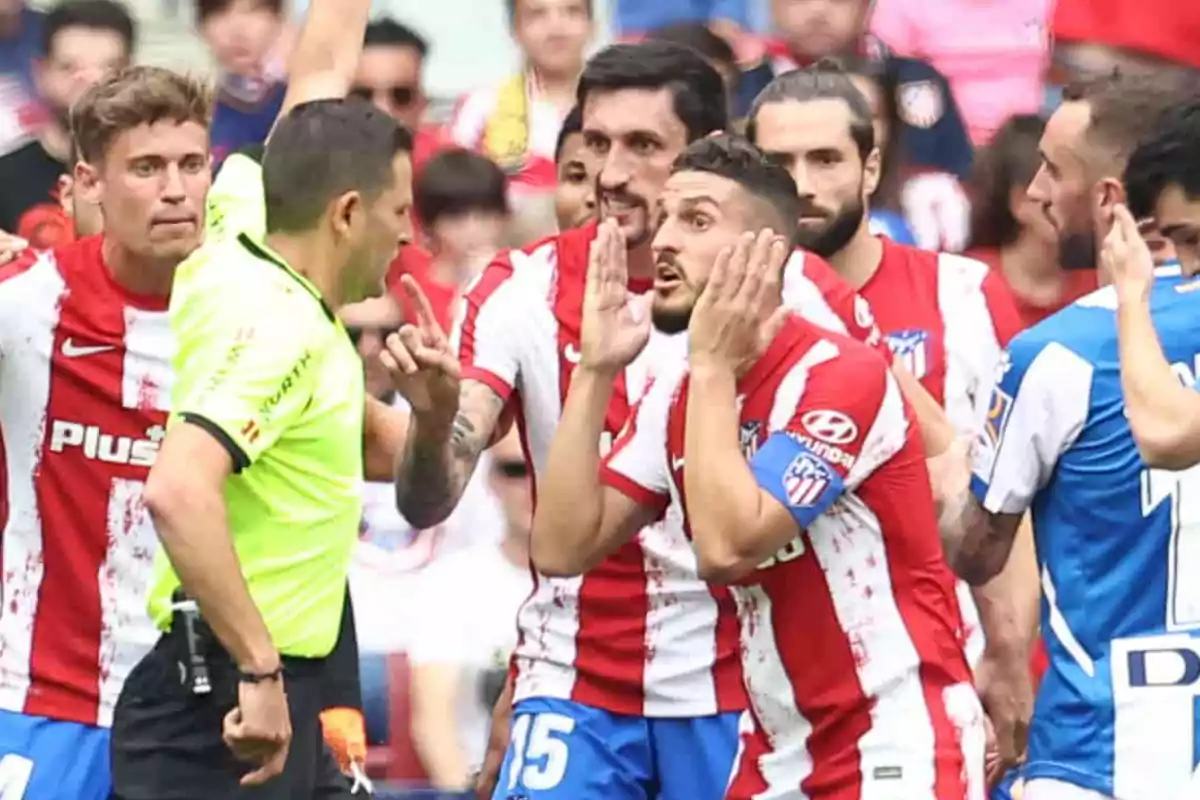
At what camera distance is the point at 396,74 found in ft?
36.2

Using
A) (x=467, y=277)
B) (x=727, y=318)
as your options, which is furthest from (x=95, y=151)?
(x=467, y=277)

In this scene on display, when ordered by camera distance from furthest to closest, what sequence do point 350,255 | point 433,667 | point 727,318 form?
1. point 433,667
2. point 350,255
3. point 727,318

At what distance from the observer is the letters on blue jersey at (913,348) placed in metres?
7.94

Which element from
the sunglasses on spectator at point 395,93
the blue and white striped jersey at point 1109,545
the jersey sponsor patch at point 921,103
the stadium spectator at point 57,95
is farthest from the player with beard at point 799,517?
the sunglasses on spectator at point 395,93

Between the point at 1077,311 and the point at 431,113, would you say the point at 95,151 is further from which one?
the point at 431,113

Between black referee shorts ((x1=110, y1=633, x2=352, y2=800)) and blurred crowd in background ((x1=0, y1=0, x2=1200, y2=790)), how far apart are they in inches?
87.1

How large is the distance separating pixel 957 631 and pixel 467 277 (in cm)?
404

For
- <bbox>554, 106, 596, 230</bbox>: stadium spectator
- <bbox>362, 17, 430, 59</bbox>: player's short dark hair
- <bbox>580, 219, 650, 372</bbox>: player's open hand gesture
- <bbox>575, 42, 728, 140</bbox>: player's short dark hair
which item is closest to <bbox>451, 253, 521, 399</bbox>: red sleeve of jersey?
<bbox>554, 106, 596, 230</bbox>: stadium spectator

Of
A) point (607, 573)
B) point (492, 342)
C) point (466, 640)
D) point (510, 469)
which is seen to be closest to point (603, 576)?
point (607, 573)

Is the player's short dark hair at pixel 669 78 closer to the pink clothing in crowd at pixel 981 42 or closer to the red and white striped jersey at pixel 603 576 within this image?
the red and white striped jersey at pixel 603 576

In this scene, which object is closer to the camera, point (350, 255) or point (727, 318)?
point (727, 318)

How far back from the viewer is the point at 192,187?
7277 millimetres

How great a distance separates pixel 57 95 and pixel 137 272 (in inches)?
127

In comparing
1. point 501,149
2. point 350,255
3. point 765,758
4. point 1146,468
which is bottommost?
point 765,758
